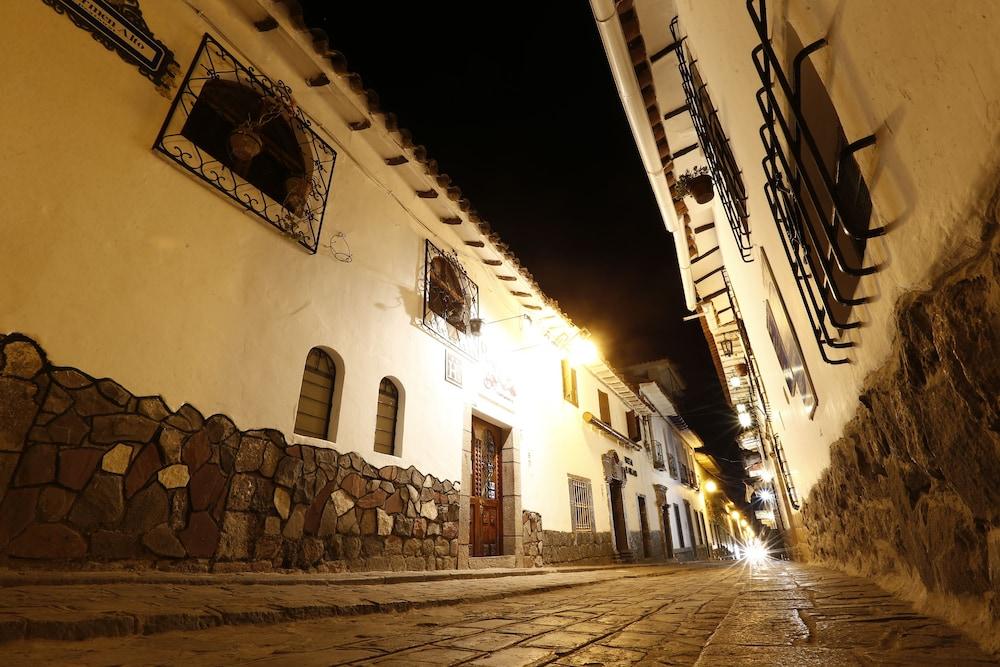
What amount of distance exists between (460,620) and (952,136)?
2.89m

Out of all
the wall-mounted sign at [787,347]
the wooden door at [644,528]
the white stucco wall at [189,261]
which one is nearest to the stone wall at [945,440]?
the wall-mounted sign at [787,347]

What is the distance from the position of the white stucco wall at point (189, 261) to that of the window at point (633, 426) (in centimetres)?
1047

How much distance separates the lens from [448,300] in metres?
8.34

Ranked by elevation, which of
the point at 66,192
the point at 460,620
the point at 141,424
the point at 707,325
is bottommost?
the point at 460,620

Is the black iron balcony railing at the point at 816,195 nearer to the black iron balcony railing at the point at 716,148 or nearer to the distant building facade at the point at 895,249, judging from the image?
the distant building facade at the point at 895,249

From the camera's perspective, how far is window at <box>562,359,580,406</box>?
12.3 meters

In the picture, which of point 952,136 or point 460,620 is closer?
point 952,136

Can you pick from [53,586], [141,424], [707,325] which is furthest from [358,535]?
[707,325]

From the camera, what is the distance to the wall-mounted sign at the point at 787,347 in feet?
14.0

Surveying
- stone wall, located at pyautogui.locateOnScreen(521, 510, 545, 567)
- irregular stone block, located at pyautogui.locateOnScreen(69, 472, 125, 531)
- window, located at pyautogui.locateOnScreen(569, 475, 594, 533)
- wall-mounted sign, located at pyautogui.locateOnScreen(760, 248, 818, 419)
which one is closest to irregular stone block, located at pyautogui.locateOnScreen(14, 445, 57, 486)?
irregular stone block, located at pyautogui.locateOnScreen(69, 472, 125, 531)

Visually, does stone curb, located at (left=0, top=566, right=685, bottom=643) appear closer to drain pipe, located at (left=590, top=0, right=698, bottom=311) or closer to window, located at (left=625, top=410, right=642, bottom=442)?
drain pipe, located at (left=590, top=0, right=698, bottom=311)

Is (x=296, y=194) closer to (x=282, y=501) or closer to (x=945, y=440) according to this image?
(x=282, y=501)

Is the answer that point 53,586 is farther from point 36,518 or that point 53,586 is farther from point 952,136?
point 952,136

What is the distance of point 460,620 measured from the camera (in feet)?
8.62
